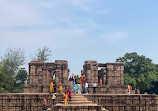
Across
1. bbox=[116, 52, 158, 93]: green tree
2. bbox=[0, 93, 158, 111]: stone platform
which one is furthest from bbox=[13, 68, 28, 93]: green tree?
bbox=[0, 93, 158, 111]: stone platform

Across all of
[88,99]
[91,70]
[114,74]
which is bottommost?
[88,99]

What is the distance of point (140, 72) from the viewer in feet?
139

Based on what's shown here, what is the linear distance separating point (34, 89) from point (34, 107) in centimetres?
583

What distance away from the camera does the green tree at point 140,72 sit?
3931 centimetres

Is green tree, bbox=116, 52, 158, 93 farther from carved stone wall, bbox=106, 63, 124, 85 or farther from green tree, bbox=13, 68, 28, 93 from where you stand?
green tree, bbox=13, 68, 28, 93

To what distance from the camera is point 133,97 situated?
66.3 feet

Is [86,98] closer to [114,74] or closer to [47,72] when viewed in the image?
[114,74]

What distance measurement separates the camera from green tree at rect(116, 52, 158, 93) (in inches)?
1548

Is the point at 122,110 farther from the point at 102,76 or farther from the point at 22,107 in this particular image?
the point at 102,76

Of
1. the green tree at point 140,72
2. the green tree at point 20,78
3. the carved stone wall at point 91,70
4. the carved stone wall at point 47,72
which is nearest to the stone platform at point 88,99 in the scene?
the carved stone wall at point 91,70

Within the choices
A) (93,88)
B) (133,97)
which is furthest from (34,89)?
(133,97)

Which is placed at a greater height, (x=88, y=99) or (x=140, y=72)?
(x=140, y=72)

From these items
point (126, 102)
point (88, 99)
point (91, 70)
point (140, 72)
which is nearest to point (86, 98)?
point (88, 99)

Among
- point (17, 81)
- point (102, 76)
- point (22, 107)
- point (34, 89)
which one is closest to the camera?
point (22, 107)
